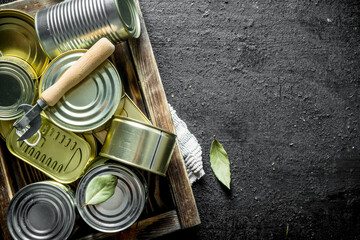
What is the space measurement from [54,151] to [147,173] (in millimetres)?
328

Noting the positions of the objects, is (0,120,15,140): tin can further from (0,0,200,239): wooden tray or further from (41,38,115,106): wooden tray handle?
(41,38,115,106): wooden tray handle

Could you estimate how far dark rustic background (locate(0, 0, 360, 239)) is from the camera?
166cm

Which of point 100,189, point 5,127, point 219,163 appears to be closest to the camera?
point 100,189

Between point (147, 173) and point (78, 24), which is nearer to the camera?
point (78, 24)

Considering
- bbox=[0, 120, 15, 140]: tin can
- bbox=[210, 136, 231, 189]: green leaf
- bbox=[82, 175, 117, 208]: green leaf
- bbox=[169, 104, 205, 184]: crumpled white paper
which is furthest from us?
bbox=[210, 136, 231, 189]: green leaf

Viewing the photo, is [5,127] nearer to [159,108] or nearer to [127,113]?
[127,113]

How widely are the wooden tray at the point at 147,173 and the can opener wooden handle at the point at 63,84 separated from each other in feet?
0.53

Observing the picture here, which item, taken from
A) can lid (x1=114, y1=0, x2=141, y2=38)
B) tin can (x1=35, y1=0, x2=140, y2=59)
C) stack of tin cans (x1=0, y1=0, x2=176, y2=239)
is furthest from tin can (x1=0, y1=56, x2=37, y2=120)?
can lid (x1=114, y1=0, x2=141, y2=38)

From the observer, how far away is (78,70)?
40.3 inches

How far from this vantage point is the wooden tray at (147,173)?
3.81 feet

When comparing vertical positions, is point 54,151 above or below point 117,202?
above

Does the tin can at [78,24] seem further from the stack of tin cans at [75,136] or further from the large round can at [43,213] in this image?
the large round can at [43,213]

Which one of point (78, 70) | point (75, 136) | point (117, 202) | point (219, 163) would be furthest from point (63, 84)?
point (219, 163)

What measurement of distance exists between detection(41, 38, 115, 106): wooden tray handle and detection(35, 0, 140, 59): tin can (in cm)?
6
